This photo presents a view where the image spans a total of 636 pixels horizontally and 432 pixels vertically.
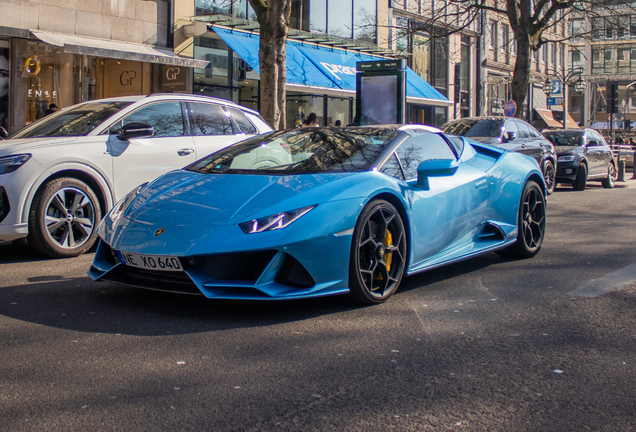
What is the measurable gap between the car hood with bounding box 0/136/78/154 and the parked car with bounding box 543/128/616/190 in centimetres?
1313

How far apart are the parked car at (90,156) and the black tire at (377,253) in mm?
3191

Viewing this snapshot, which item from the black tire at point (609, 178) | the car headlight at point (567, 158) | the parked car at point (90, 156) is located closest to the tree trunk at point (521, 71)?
the black tire at point (609, 178)

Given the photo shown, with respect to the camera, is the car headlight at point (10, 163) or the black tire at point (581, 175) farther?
the black tire at point (581, 175)

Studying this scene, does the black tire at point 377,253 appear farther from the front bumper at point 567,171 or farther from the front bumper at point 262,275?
the front bumper at point 567,171

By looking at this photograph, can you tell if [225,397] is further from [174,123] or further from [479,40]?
[479,40]

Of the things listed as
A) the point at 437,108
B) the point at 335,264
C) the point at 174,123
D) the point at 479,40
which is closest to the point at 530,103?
the point at 479,40

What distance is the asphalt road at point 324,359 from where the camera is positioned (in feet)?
8.66

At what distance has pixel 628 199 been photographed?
532 inches

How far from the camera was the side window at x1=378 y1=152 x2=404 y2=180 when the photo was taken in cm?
474

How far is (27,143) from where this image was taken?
244 inches

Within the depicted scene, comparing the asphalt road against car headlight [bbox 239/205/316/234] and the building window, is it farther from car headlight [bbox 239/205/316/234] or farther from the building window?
the building window

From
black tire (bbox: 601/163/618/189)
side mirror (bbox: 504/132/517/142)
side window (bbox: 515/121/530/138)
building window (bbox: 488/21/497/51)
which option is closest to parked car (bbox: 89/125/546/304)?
side mirror (bbox: 504/132/517/142)

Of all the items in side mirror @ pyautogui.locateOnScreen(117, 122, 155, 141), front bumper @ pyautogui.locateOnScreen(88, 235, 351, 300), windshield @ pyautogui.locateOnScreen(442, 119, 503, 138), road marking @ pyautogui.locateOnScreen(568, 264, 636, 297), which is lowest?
road marking @ pyautogui.locateOnScreen(568, 264, 636, 297)

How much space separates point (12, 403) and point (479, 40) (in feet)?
120
